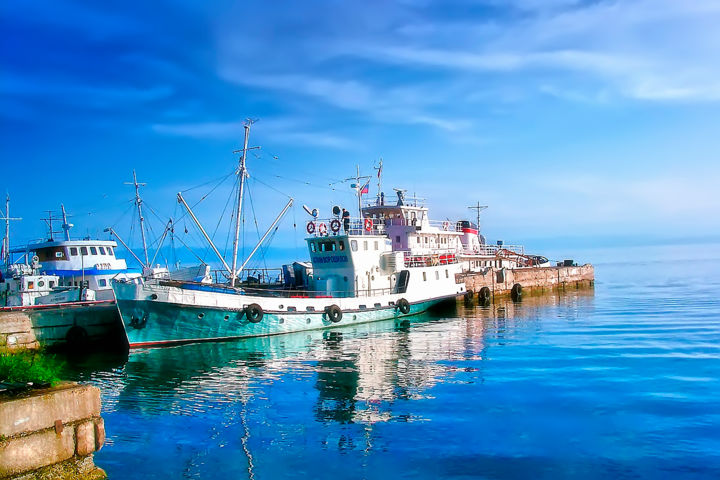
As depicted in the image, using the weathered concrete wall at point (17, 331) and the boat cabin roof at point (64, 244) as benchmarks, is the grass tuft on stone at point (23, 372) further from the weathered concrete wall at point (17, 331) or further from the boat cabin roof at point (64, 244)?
the boat cabin roof at point (64, 244)

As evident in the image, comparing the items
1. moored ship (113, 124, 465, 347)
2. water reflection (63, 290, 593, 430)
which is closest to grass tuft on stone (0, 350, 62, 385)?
water reflection (63, 290, 593, 430)

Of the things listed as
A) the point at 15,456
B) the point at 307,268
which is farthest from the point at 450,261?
the point at 15,456

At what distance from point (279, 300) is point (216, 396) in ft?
44.6

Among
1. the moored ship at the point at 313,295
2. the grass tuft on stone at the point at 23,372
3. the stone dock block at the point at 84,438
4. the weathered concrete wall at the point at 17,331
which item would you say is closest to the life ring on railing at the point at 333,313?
the moored ship at the point at 313,295

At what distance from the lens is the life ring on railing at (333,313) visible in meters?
34.5

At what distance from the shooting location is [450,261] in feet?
155

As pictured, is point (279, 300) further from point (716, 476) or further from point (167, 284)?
point (716, 476)

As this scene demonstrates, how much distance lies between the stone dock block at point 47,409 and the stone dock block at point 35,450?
0.14 metres

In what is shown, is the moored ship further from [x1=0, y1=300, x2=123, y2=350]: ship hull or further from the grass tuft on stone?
the grass tuft on stone

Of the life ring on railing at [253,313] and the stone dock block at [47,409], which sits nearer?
the stone dock block at [47,409]

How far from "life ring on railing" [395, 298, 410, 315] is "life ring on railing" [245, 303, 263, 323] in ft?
38.9

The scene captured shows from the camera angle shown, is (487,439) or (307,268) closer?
(487,439)

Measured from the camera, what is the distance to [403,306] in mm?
39656

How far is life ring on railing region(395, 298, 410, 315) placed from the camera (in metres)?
39.6
